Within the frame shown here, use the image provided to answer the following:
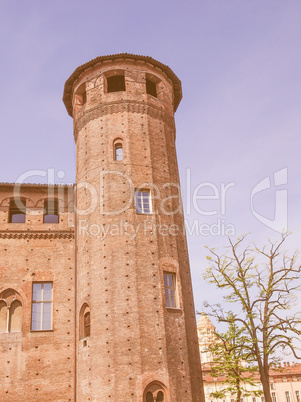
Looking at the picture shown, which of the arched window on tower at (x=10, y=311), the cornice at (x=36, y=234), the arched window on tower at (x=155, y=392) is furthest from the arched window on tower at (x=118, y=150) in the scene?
the arched window on tower at (x=155, y=392)

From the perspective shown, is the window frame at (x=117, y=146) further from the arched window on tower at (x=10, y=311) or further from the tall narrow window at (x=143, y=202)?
the arched window on tower at (x=10, y=311)

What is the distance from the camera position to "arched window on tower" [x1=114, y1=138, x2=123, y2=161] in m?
18.0

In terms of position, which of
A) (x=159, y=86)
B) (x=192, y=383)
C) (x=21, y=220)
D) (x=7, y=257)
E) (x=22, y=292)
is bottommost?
(x=192, y=383)

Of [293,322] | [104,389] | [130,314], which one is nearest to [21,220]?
[130,314]

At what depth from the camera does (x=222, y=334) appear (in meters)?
18.3

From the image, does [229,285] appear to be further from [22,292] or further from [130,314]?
[22,292]

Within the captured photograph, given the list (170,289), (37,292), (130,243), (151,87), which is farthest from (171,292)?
(151,87)

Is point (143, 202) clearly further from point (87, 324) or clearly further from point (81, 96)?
point (81, 96)

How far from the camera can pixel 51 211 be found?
63.2 feet

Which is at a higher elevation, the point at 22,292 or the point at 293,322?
the point at 22,292

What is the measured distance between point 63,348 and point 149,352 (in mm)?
4044

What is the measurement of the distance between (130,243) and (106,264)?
121 centimetres

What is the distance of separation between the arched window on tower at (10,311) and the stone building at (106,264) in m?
0.04

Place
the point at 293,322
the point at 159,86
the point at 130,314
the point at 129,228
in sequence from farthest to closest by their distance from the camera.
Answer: the point at 159,86 → the point at 293,322 → the point at 129,228 → the point at 130,314
